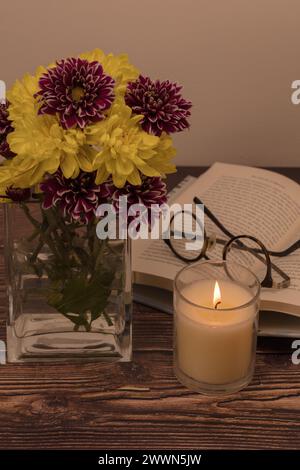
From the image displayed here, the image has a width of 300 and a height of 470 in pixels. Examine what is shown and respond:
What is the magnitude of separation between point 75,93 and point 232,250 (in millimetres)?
369

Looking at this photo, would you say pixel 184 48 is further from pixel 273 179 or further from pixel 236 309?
pixel 236 309

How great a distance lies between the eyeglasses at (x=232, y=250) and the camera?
877mm

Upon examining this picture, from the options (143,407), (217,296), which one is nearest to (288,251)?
(217,296)

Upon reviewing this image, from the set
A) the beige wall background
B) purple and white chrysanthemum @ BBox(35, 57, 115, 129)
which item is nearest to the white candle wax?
purple and white chrysanthemum @ BBox(35, 57, 115, 129)

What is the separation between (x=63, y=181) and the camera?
679 mm

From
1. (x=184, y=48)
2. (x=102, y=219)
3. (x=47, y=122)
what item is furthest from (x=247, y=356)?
(x=184, y=48)

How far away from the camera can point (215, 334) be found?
76cm

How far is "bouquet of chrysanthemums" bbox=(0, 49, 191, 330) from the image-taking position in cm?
66

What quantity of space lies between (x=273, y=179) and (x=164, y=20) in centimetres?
30

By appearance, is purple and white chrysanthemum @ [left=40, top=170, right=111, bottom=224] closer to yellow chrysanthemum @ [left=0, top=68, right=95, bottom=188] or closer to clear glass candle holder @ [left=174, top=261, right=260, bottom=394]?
yellow chrysanthemum @ [left=0, top=68, right=95, bottom=188]

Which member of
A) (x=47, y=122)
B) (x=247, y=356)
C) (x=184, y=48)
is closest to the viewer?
(x=47, y=122)

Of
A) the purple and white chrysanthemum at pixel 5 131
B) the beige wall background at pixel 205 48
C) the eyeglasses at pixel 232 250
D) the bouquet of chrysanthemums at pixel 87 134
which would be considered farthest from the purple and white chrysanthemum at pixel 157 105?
the beige wall background at pixel 205 48

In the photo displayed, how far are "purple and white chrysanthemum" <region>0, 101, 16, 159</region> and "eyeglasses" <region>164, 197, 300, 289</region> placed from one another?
0.29 m
